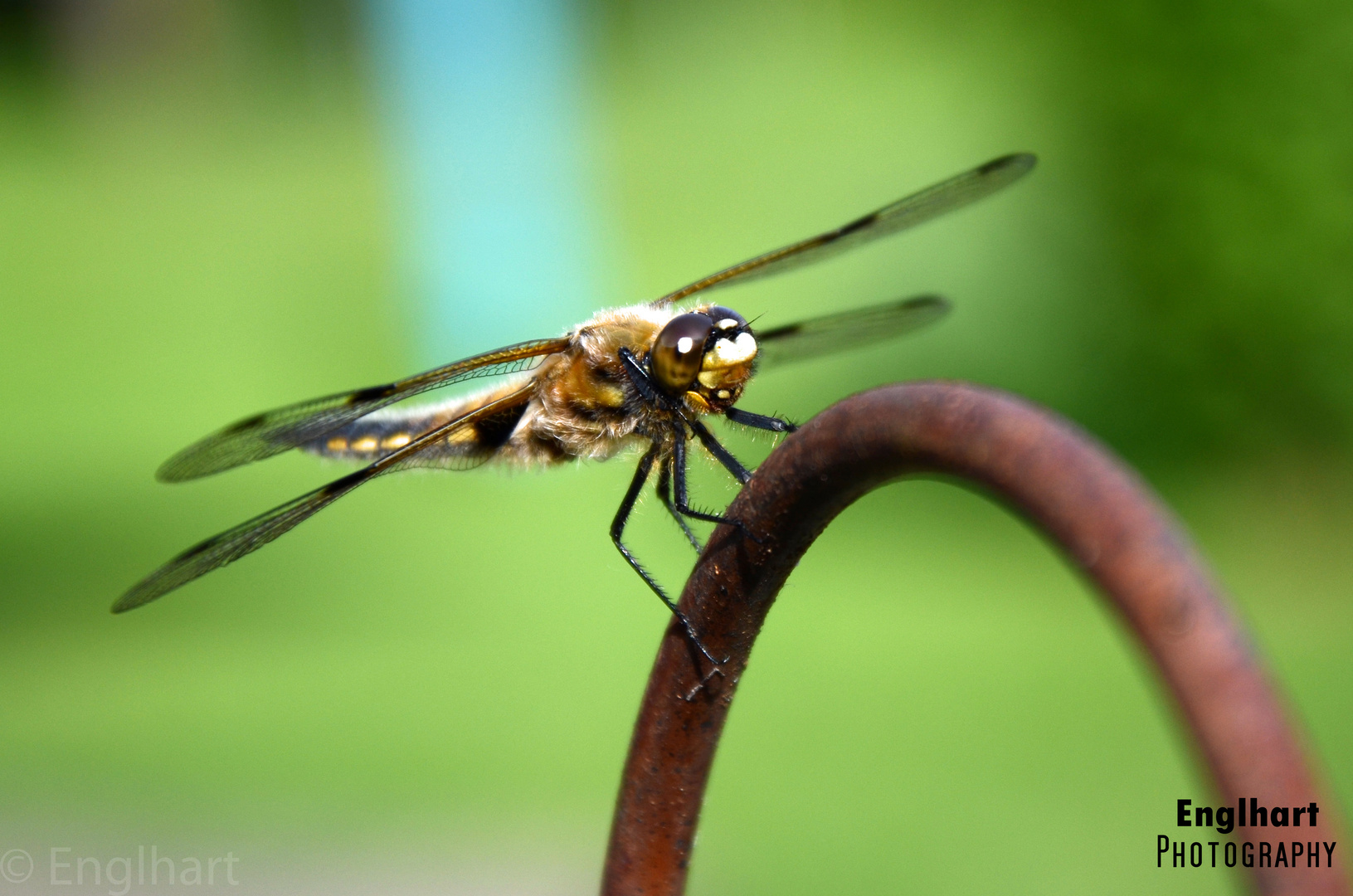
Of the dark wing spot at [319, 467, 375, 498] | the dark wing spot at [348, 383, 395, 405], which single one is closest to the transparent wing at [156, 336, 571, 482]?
the dark wing spot at [348, 383, 395, 405]

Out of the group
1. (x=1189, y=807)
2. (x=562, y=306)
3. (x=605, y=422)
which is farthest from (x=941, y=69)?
(x=605, y=422)

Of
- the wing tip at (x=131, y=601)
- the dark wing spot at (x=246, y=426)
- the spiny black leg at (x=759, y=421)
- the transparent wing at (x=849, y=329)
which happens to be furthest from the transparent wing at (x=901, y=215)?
the wing tip at (x=131, y=601)

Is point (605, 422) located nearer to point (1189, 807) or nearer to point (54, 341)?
point (1189, 807)

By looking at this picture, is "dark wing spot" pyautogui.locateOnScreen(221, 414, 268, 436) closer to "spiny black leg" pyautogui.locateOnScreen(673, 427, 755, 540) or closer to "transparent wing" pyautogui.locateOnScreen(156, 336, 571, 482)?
"transparent wing" pyautogui.locateOnScreen(156, 336, 571, 482)

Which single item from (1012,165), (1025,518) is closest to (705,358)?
(1012,165)

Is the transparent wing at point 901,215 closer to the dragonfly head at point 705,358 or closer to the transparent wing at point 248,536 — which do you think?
the dragonfly head at point 705,358
